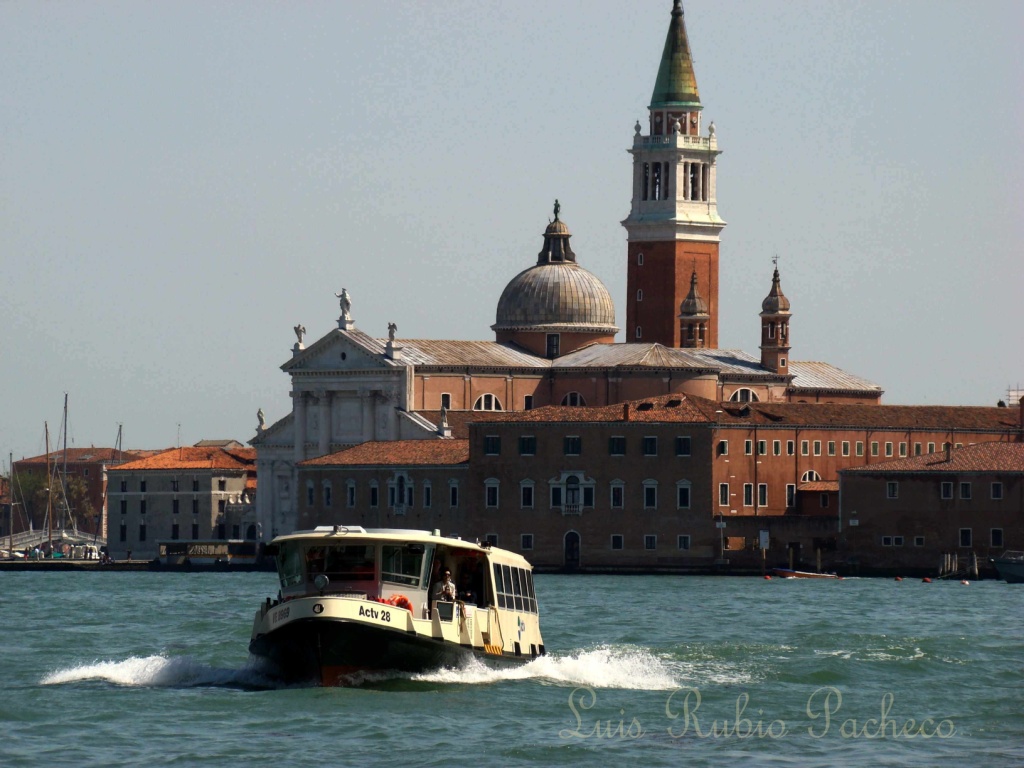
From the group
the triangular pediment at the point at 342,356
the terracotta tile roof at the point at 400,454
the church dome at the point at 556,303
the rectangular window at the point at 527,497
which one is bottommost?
the rectangular window at the point at 527,497

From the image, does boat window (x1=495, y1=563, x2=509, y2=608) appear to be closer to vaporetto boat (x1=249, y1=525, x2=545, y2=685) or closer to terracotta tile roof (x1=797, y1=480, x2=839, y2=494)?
vaporetto boat (x1=249, y1=525, x2=545, y2=685)

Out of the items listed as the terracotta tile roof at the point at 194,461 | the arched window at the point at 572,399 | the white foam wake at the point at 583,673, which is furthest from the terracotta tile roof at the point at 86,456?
the white foam wake at the point at 583,673

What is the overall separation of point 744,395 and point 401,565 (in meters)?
60.2

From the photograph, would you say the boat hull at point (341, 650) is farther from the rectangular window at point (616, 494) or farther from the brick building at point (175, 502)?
the brick building at point (175, 502)

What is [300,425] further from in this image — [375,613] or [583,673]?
[375,613]

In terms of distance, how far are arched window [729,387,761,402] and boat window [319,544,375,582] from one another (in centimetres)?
5944

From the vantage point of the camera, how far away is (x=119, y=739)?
28.8 meters

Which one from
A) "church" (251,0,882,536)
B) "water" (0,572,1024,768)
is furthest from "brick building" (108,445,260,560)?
"water" (0,572,1024,768)

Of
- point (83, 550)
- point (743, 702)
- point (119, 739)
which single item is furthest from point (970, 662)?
point (83, 550)

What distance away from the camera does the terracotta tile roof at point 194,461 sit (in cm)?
10281

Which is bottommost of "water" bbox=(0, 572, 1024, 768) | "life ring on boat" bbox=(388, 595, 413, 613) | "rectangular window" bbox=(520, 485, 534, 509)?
"water" bbox=(0, 572, 1024, 768)

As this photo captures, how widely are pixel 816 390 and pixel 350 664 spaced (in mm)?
65107

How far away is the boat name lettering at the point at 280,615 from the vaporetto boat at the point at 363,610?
0.01 meters

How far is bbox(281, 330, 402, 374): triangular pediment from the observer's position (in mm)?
90000
